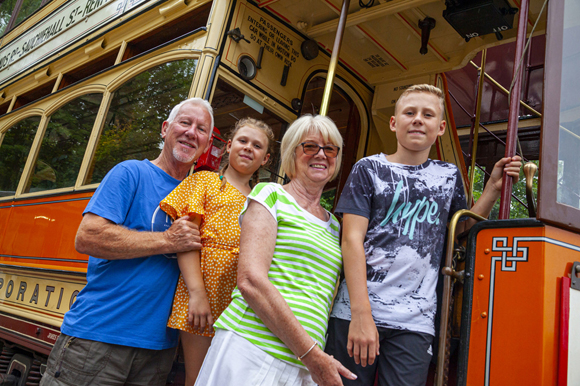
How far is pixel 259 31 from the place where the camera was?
350 cm

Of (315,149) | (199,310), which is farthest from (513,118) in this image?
(199,310)

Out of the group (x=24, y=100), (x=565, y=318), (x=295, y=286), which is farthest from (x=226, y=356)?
(x=24, y=100)

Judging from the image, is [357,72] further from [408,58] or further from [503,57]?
[503,57]

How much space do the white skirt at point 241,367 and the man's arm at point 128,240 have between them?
47cm

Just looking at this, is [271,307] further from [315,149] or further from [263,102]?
[263,102]

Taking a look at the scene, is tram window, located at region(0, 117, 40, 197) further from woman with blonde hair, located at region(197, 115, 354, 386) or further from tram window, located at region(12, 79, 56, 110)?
woman with blonde hair, located at region(197, 115, 354, 386)

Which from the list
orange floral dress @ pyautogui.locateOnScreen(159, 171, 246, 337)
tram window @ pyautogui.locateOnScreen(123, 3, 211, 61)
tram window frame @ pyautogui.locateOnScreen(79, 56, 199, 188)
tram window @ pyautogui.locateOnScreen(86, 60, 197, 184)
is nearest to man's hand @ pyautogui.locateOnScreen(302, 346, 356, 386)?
orange floral dress @ pyautogui.locateOnScreen(159, 171, 246, 337)

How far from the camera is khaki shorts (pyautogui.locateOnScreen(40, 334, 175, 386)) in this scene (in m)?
1.53

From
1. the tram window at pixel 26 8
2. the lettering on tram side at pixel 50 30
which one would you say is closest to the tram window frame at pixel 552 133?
the lettering on tram side at pixel 50 30

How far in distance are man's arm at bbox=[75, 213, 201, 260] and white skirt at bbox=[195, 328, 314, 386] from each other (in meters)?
0.47

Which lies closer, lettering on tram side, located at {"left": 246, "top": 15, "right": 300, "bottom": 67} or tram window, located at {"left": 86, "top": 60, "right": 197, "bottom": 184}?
tram window, located at {"left": 86, "top": 60, "right": 197, "bottom": 184}

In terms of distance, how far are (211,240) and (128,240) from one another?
0.97 feet

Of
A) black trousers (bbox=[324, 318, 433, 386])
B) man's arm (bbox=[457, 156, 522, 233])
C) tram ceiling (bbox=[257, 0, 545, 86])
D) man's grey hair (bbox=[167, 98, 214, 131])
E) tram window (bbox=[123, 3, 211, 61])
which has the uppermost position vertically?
tram ceiling (bbox=[257, 0, 545, 86])

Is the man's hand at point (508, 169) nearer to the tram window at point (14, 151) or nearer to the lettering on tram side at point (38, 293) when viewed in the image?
the lettering on tram side at point (38, 293)
